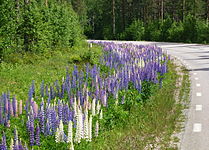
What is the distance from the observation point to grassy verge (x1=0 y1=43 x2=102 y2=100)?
1354cm

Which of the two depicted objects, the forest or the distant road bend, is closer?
the distant road bend

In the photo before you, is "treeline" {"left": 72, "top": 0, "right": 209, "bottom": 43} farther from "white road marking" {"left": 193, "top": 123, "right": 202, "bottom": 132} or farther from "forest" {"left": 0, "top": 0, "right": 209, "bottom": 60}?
"white road marking" {"left": 193, "top": 123, "right": 202, "bottom": 132}

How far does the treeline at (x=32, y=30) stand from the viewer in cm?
1717

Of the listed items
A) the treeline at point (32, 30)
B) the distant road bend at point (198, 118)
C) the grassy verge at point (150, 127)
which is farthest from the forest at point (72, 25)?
the distant road bend at point (198, 118)

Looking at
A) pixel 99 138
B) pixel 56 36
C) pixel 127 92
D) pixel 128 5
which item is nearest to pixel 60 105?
pixel 99 138

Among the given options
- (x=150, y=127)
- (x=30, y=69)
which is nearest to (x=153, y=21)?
(x=30, y=69)

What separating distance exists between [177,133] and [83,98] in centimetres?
247

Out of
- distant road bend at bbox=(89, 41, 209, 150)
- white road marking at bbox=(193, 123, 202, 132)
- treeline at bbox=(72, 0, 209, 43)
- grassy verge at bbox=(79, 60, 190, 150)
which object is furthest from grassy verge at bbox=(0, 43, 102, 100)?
treeline at bbox=(72, 0, 209, 43)

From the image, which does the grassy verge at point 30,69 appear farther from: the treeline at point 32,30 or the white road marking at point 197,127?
the white road marking at point 197,127

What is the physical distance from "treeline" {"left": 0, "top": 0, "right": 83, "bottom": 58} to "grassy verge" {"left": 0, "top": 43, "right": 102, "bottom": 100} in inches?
25.7

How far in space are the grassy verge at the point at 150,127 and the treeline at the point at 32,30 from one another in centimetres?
869

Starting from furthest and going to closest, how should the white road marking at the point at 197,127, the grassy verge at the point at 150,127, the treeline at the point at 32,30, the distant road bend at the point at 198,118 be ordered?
the treeline at the point at 32,30 < the white road marking at the point at 197,127 < the distant road bend at the point at 198,118 < the grassy verge at the point at 150,127

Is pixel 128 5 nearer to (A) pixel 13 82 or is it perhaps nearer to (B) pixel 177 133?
(A) pixel 13 82

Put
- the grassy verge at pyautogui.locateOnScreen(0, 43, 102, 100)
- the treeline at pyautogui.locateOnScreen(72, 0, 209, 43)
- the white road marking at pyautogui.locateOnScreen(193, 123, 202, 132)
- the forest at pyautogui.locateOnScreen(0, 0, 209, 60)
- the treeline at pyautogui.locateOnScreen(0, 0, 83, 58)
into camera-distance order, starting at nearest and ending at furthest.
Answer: the white road marking at pyautogui.locateOnScreen(193, 123, 202, 132) → the grassy verge at pyautogui.locateOnScreen(0, 43, 102, 100) → the treeline at pyautogui.locateOnScreen(0, 0, 83, 58) → the forest at pyautogui.locateOnScreen(0, 0, 209, 60) → the treeline at pyautogui.locateOnScreen(72, 0, 209, 43)
